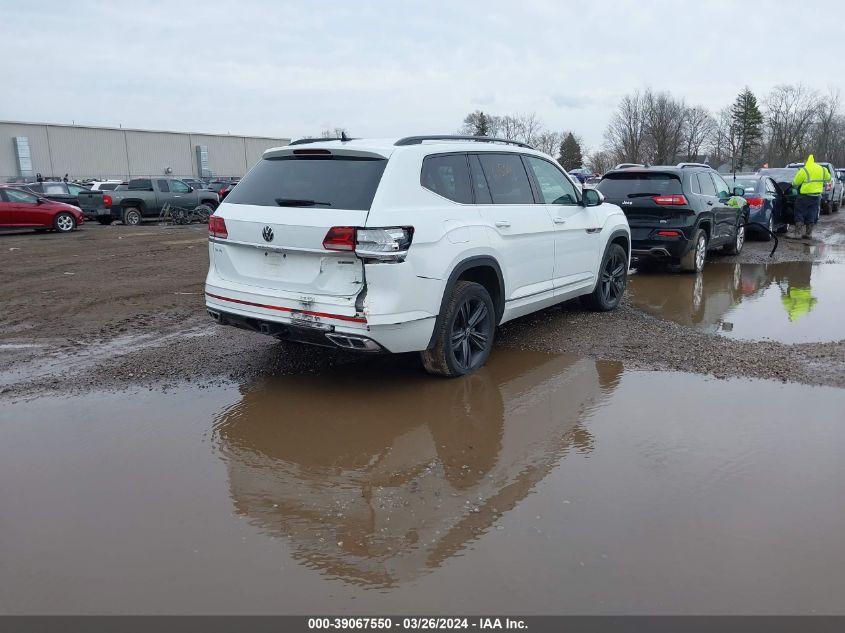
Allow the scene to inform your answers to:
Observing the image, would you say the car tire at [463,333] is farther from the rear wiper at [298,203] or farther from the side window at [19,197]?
the side window at [19,197]

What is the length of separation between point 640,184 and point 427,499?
8.16 m

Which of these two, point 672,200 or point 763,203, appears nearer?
point 672,200

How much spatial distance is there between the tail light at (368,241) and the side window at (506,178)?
151cm

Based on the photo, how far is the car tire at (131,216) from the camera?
78.5 feet

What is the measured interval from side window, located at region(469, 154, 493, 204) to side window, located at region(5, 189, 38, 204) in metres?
18.4

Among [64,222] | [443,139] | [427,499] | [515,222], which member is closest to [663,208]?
[515,222]

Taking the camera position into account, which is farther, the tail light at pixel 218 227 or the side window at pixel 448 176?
the tail light at pixel 218 227

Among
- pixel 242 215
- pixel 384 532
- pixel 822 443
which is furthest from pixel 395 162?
pixel 822 443

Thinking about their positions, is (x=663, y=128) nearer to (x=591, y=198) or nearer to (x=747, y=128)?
(x=747, y=128)

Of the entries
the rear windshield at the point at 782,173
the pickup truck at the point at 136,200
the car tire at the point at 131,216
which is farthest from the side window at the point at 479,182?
the car tire at the point at 131,216

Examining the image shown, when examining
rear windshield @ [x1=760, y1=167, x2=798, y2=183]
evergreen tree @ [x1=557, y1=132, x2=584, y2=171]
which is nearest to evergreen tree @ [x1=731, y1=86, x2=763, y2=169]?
evergreen tree @ [x1=557, y1=132, x2=584, y2=171]

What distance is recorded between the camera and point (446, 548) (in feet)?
10.5

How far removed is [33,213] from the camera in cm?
1981

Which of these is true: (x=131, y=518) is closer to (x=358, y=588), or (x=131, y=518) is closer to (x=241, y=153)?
(x=358, y=588)
